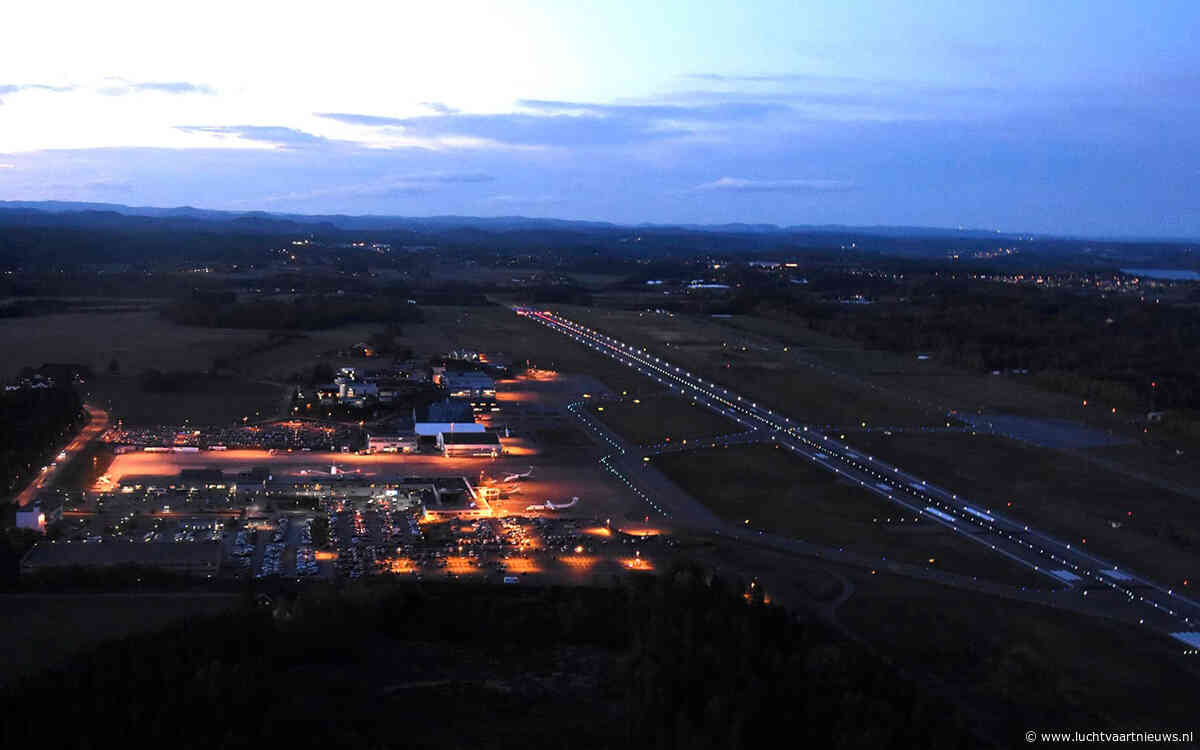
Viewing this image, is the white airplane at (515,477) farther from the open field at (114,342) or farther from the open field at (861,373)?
the open field at (114,342)

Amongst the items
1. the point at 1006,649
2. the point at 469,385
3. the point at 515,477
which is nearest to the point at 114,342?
the point at 469,385

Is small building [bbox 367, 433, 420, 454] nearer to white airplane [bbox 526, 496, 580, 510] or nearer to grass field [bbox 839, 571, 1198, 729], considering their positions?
white airplane [bbox 526, 496, 580, 510]

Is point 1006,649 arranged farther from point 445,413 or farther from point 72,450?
point 72,450

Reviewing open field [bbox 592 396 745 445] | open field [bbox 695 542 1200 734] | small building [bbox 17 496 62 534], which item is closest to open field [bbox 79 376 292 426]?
small building [bbox 17 496 62 534]

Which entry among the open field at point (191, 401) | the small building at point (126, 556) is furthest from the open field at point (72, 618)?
the open field at point (191, 401)

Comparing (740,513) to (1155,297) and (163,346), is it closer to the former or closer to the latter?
(163,346)

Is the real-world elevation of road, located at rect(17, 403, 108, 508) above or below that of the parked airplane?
below

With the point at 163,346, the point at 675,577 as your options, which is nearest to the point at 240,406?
the point at 163,346
